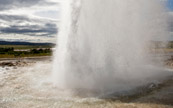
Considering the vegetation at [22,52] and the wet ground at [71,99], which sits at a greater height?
the wet ground at [71,99]

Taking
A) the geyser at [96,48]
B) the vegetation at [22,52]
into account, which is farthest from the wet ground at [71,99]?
the vegetation at [22,52]

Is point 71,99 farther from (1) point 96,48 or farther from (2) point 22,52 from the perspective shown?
(2) point 22,52

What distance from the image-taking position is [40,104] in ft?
37.2

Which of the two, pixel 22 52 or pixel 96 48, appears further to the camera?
pixel 22 52

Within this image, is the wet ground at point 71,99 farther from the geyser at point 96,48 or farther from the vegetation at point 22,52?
the vegetation at point 22,52

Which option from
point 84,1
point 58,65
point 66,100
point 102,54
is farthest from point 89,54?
point 66,100

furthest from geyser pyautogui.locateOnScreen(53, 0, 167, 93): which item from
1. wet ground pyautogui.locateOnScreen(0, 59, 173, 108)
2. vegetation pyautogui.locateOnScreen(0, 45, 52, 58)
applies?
vegetation pyautogui.locateOnScreen(0, 45, 52, 58)

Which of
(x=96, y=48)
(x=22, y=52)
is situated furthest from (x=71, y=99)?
(x=22, y=52)

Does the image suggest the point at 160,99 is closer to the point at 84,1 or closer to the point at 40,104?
the point at 40,104

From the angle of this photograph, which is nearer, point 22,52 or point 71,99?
point 71,99

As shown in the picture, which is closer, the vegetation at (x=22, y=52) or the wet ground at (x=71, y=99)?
the wet ground at (x=71, y=99)

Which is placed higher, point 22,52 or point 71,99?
point 71,99

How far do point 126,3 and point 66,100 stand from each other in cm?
1215

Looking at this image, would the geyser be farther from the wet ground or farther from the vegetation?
the vegetation
